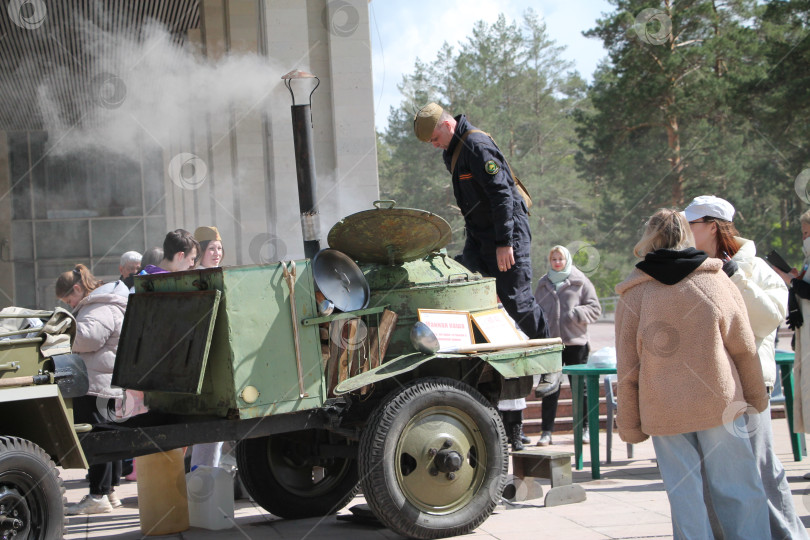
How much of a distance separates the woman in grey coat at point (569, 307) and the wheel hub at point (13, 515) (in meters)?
5.38

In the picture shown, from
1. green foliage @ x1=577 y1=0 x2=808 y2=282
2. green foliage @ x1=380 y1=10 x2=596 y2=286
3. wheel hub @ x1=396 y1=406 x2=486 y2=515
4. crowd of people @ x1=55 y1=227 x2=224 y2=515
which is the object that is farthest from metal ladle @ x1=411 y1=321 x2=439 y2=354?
green foliage @ x1=380 y1=10 x2=596 y2=286

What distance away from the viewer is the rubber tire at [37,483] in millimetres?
4113

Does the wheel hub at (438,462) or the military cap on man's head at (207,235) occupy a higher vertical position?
the military cap on man's head at (207,235)

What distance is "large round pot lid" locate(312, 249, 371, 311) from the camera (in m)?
5.09

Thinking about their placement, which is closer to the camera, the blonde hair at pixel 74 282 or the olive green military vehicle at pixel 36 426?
the olive green military vehicle at pixel 36 426

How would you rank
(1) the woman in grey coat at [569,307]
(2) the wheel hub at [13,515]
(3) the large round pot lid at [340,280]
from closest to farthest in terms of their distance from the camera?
(2) the wheel hub at [13,515] < (3) the large round pot lid at [340,280] < (1) the woman in grey coat at [569,307]

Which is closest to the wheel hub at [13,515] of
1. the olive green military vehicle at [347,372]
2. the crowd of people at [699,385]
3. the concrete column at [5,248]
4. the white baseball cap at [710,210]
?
the olive green military vehicle at [347,372]

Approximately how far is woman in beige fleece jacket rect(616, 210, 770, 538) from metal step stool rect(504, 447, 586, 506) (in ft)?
5.31

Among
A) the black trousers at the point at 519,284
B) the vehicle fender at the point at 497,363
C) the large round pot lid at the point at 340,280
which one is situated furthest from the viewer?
the black trousers at the point at 519,284

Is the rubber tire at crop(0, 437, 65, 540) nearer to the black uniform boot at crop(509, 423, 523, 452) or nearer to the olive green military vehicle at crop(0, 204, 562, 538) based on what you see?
the olive green military vehicle at crop(0, 204, 562, 538)

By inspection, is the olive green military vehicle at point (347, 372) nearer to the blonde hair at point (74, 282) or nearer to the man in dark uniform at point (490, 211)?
the man in dark uniform at point (490, 211)

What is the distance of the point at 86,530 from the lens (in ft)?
19.3

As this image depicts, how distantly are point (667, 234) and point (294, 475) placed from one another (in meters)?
2.87

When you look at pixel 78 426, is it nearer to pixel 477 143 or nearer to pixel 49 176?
pixel 477 143
